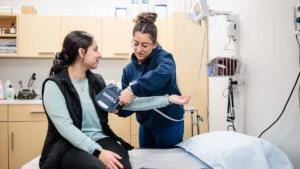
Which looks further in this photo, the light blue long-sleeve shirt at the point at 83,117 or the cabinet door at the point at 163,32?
the cabinet door at the point at 163,32

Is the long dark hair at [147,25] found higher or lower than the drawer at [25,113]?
higher

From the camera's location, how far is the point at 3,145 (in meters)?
3.34

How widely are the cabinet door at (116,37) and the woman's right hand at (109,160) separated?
2.25m

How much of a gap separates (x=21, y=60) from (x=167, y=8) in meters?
1.74

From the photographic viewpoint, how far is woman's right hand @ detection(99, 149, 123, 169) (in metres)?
1.50

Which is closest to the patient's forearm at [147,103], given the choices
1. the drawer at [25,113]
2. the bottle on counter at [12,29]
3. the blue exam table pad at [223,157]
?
the blue exam table pad at [223,157]

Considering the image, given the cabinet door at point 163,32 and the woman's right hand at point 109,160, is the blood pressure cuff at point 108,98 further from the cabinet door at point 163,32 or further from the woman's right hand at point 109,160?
the cabinet door at point 163,32

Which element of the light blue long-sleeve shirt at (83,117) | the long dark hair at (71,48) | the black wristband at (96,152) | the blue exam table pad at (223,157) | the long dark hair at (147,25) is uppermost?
the long dark hair at (147,25)

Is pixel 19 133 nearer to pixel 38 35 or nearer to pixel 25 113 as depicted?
pixel 25 113

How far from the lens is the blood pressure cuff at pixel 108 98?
1.70 meters

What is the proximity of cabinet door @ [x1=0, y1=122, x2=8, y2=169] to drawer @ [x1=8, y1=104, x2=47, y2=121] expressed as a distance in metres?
0.10

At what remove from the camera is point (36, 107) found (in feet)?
11.0

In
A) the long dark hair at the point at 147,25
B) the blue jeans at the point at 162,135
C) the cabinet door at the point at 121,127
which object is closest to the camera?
the long dark hair at the point at 147,25

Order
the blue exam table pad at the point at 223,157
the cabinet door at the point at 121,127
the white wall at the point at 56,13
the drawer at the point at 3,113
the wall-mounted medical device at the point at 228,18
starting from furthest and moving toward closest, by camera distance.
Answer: the white wall at the point at 56,13 → the cabinet door at the point at 121,127 → the drawer at the point at 3,113 → the wall-mounted medical device at the point at 228,18 → the blue exam table pad at the point at 223,157
